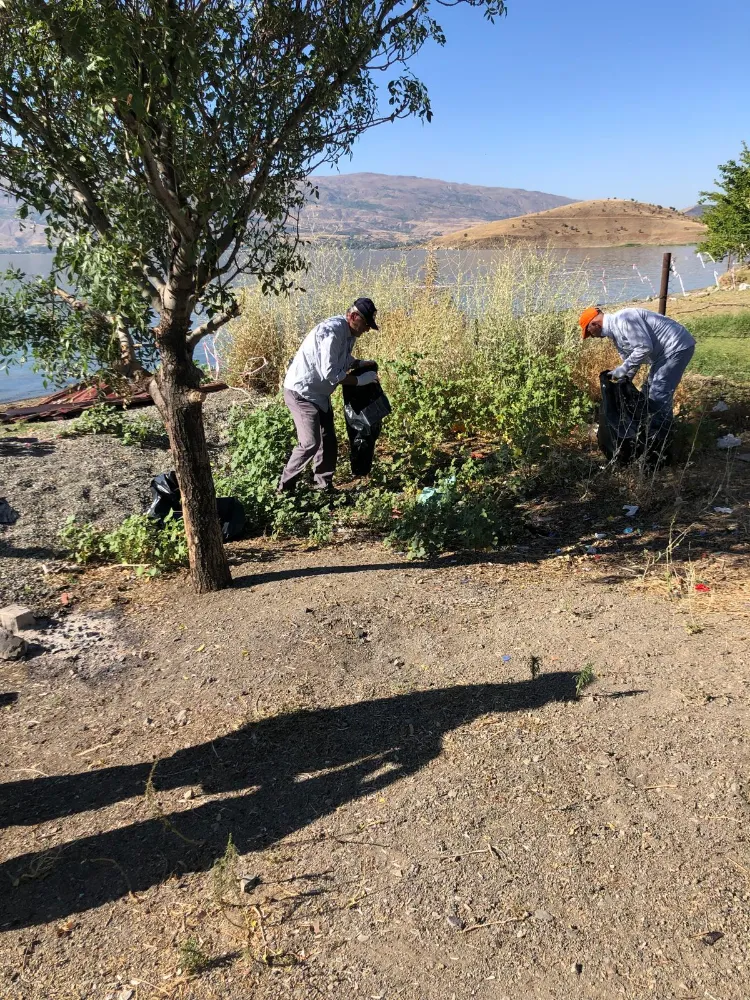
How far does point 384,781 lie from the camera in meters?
3.06

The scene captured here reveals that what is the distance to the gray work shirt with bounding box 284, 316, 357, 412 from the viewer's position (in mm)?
5910

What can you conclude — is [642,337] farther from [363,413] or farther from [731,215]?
[731,215]

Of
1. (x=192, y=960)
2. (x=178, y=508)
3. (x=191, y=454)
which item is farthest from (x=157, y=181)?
(x=192, y=960)

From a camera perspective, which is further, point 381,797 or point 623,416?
point 623,416

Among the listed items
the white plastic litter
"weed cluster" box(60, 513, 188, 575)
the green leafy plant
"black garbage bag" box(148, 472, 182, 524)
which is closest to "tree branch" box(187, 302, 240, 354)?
"weed cluster" box(60, 513, 188, 575)

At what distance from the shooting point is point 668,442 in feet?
21.3

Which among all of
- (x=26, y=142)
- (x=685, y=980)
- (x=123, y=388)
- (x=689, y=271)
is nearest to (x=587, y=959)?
(x=685, y=980)

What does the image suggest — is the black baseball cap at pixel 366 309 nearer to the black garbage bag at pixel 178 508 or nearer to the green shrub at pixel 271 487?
the green shrub at pixel 271 487

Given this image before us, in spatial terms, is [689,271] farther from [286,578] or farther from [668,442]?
[286,578]

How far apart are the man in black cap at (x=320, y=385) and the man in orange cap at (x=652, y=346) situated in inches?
73.4

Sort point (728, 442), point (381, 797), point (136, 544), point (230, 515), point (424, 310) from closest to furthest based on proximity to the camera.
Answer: point (381, 797)
point (136, 544)
point (230, 515)
point (728, 442)
point (424, 310)

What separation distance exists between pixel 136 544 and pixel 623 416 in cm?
389

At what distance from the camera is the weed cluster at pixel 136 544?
16.7 feet

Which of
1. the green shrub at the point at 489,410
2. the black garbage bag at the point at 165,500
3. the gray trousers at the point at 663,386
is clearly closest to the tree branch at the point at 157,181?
the black garbage bag at the point at 165,500
